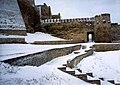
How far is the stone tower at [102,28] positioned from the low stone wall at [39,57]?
26.0 ft

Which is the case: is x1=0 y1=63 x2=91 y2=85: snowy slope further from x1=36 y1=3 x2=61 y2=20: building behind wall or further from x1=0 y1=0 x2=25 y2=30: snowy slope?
x1=36 y1=3 x2=61 y2=20: building behind wall

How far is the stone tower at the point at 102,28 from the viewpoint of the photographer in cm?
2281

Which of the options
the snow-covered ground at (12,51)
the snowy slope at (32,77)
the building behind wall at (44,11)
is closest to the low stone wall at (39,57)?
the snow-covered ground at (12,51)

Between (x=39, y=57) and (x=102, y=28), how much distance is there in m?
13.3

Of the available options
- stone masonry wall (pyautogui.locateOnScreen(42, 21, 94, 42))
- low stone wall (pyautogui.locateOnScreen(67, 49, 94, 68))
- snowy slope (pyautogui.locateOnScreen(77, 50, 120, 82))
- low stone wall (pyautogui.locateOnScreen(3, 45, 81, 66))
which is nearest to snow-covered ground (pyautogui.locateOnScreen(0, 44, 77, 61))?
low stone wall (pyautogui.locateOnScreen(3, 45, 81, 66))

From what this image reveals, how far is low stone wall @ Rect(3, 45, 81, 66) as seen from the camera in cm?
847

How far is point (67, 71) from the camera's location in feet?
28.7

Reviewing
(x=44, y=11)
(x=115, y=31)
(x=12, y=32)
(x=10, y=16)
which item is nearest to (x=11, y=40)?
(x=12, y=32)

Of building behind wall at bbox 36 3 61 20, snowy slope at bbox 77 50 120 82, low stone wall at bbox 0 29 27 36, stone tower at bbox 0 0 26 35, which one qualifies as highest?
building behind wall at bbox 36 3 61 20

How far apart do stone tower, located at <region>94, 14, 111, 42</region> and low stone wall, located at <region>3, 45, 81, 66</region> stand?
793cm

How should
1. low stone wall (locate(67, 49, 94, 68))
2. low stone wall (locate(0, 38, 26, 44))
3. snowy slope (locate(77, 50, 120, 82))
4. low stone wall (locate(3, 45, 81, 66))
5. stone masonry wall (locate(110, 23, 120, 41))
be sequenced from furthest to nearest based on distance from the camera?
stone masonry wall (locate(110, 23, 120, 41)), low stone wall (locate(0, 38, 26, 44)), snowy slope (locate(77, 50, 120, 82)), low stone wall (locate(67, 49, 94, 68)), low stone wall (locate(3, 45, 81, 66))

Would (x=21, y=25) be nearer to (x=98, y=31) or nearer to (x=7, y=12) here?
(x=7, y=12)

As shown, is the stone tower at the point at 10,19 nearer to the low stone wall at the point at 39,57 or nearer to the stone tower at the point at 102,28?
the low stone wall at the point at 39,57

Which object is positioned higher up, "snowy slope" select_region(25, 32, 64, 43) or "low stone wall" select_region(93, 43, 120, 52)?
"snowy slope" select_region(25, 32, 64, 43)
